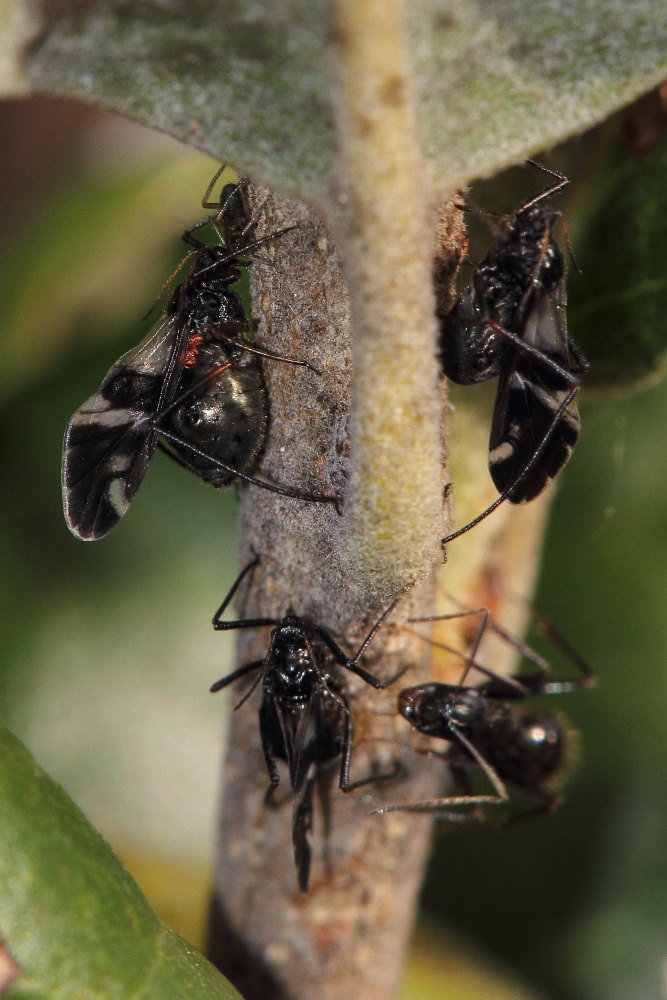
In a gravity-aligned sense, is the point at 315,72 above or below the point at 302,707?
above

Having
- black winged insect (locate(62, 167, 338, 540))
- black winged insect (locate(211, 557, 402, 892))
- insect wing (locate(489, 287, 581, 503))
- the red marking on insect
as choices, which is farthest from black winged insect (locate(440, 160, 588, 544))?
the red marking on insect

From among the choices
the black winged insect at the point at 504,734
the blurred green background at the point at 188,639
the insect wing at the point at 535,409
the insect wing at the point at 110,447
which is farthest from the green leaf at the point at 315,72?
the blurred green background at the point at 188,639

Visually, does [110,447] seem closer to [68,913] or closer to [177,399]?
[177,399]

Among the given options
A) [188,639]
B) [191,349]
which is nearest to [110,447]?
[191,349]

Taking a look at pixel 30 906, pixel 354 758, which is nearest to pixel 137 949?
pixel 30 906

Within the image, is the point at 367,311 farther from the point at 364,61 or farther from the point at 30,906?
the point at 30,906

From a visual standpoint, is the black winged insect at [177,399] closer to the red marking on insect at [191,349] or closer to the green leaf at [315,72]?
the red marking on insect at [191,349]
